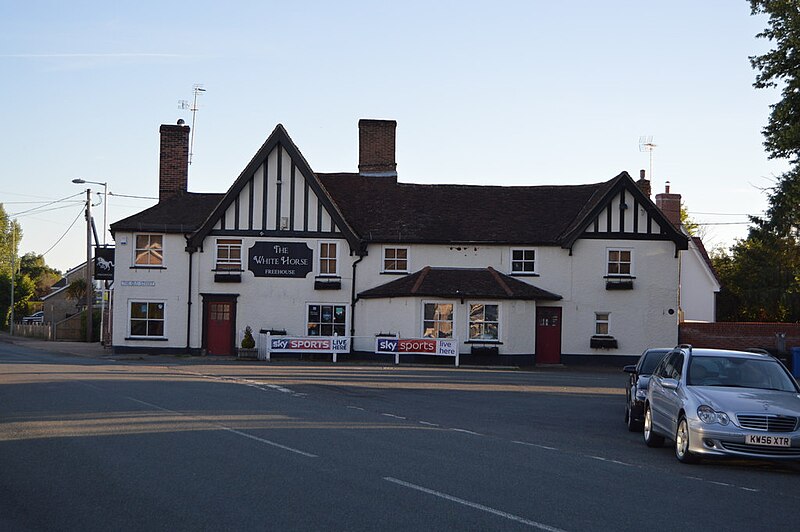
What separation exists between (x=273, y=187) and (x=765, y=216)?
20.2 m

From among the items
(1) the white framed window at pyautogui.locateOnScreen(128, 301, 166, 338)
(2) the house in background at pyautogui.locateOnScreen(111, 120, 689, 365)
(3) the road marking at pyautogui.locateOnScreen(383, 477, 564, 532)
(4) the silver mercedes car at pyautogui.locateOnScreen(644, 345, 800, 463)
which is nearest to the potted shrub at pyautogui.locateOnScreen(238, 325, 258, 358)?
(2) the house in background at pyautogui.locateOnScreen(111, 120, 689, 365)

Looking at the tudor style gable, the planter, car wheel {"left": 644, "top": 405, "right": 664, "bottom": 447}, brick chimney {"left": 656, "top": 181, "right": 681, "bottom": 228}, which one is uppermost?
brick chimney {"left": 656, "top": 181, "right": 681, "bottom": 228}

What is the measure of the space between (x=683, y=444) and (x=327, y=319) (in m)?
29.6

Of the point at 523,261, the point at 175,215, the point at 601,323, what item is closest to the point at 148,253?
the point at 175,215

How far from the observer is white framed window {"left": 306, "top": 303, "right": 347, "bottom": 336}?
42.3 metres

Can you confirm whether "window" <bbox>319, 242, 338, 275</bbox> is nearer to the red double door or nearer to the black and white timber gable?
the black and white timber gable

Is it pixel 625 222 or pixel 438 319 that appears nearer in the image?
pixel 438 319

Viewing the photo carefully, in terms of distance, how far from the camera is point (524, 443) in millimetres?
15117

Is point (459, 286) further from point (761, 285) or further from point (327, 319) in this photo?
point (761, 285)

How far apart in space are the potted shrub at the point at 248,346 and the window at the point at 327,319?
265 centimetres

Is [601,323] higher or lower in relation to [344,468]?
higher

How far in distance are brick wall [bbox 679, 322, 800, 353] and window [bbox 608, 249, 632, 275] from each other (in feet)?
11.9

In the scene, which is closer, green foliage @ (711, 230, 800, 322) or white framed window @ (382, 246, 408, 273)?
white framed window @ (382, 246, 408, 273)

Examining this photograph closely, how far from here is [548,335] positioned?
41.8 meters
